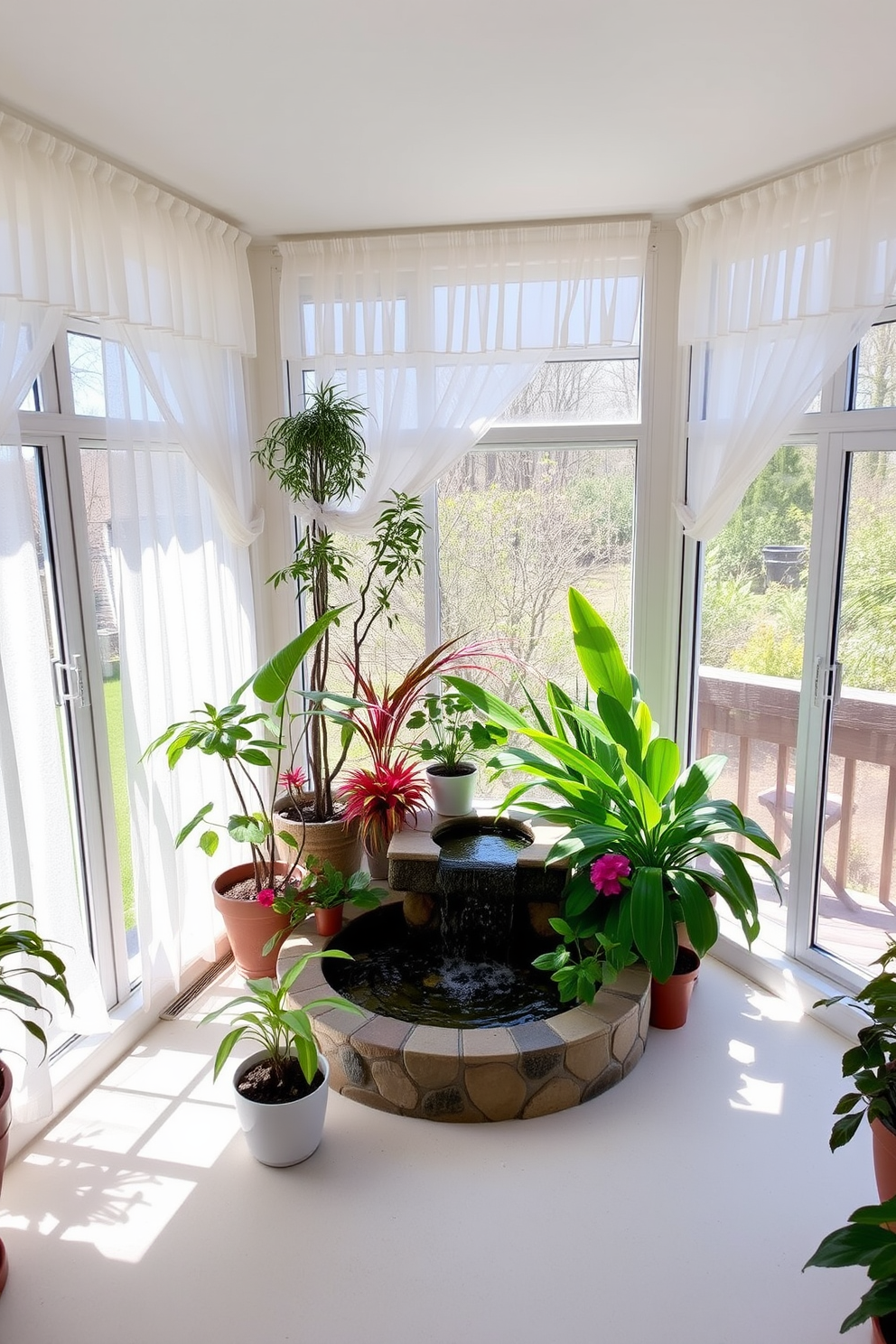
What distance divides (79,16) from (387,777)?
89.4 inches

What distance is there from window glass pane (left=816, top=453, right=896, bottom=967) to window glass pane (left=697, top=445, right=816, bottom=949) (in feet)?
0.56

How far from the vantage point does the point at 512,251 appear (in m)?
3.20

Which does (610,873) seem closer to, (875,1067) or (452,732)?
(875,1067)

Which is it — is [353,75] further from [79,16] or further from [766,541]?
[766,541]

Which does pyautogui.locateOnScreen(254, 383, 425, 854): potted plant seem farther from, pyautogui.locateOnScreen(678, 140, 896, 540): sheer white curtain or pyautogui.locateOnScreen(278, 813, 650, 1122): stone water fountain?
pyautogui.locateOnScreen(678, 140, 896, 540): sheer white curtain

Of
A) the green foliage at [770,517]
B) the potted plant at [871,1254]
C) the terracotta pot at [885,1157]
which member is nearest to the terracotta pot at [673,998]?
the terracotta pot at [885,1157]

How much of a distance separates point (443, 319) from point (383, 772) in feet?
5.77

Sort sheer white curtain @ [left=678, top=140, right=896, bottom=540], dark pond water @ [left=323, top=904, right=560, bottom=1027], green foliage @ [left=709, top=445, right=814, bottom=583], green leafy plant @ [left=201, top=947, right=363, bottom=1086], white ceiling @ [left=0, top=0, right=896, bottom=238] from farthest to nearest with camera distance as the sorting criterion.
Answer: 1. green foliage @ [left=709, top=445, right=814, bottom=583]
2. dark pond water @ [left=323, top=904, right=560, bottom=1027]
3. sheer white curtain @ [left=678, top=140, right=896, bottom=540]
4. green leafy plant @ [left=201, top=947, right=363, bottom=1086]
5. white ceiling @ [left=0, top=0, right=896, bottom=238]

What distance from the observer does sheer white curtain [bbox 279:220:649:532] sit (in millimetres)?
3174

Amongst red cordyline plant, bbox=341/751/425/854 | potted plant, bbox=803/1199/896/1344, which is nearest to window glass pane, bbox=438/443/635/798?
red cordyline plant, bbox=341/751/425/854

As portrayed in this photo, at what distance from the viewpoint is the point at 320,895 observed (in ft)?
9.70

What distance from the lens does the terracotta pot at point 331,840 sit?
3146 millimetres

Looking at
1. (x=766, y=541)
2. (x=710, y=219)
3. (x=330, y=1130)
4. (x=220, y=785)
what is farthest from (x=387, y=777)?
(x=710, y=219)

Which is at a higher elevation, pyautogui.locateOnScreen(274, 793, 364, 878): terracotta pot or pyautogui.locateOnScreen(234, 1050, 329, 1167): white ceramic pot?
pyautogui.locateOnScreen(274, 793, 364, 878): terracotta pot
